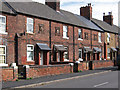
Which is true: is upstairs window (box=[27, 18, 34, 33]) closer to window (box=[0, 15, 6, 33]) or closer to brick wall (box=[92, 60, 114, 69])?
window (box=[0, 15, 6, 33])

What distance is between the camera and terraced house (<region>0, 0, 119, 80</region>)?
2014 centimetres

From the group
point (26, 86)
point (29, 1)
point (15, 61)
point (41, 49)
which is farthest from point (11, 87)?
point (29, 1)

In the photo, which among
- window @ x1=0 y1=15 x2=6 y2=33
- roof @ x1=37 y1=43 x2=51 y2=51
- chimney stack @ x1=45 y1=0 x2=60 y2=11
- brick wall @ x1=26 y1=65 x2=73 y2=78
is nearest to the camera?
brick wall @ x1=26 y1=65 x2=73 y2=78

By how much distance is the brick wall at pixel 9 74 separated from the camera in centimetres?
1581

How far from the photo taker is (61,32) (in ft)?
92.0

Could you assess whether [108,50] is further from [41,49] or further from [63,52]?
[41,49]

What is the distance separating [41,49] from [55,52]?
140 inches

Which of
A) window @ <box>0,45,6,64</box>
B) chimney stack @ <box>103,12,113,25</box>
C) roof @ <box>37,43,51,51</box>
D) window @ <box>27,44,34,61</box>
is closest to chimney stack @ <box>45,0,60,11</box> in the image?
roof @ <box>37,43,51,51</box>

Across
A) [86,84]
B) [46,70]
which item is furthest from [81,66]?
[86,84]

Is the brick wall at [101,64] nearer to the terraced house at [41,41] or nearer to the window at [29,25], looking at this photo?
the terraced house at [41,41]

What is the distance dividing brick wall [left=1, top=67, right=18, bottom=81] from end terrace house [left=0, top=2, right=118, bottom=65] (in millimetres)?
4093

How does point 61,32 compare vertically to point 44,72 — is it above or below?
above

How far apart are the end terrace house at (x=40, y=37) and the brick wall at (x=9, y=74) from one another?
4.09m

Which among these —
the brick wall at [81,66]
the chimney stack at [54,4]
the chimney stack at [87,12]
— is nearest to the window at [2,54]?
the brick wall at [81,66]
